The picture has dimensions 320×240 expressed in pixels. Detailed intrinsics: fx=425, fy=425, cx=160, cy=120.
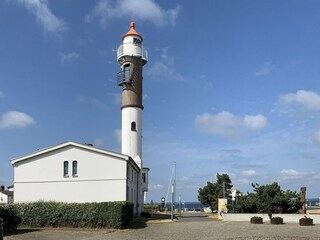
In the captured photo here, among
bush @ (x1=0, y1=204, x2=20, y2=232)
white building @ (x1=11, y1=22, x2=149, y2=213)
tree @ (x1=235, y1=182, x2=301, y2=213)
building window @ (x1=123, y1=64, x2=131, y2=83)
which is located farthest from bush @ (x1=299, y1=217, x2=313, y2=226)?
building window @ (x1=123, y1=64, x2=131, y2=83)

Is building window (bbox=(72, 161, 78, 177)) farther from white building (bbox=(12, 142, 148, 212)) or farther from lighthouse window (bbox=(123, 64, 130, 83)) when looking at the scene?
lighthouse window (bbox=(123, 64, 130, 83))

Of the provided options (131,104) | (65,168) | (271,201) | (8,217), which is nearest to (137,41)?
(131,104)

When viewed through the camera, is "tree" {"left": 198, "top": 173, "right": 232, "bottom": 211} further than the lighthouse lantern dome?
Yes

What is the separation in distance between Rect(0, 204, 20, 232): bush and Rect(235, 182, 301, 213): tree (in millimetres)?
21168

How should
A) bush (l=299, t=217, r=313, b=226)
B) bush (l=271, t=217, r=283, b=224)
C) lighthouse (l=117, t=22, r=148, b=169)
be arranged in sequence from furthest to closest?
lighthouse (l=117, t=22, r=148, b=169) < bush (l=271, t=217, r=283, b=224) < bush (l=299, t=217, r=313, b=226)

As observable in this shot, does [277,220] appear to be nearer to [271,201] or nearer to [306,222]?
[306,222]

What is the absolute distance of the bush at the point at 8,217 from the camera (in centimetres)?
2638

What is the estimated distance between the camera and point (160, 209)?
227ft

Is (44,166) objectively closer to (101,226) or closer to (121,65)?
(101,226)

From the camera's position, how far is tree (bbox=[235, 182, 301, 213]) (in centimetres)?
3828

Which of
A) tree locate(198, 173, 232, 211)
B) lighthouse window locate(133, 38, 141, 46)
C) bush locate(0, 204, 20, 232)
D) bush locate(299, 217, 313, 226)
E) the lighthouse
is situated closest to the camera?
bush locate(0, 204, 20, 232)

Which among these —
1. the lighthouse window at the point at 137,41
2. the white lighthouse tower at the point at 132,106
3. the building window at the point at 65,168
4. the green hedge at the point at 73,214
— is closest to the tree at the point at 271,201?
the white lighthouse tower at the point at 132,106

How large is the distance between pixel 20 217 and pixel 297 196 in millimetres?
24264

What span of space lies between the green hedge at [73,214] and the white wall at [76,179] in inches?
169
